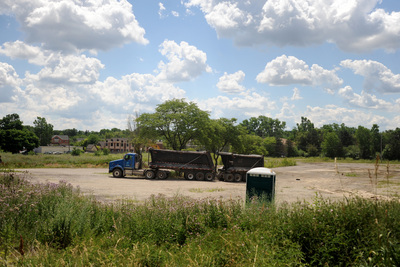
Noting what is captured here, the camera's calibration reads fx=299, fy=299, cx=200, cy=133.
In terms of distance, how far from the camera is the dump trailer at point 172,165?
1030 inches

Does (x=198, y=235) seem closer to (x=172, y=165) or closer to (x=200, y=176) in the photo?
(x=200, y=176)

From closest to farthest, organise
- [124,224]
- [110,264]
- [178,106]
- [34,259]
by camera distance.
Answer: [110,264]
[34,259]
[124,224]
[178,106]

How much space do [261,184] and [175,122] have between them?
21.9 m

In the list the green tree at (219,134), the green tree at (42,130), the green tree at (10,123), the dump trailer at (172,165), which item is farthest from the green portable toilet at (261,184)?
the green tree at (42,130)

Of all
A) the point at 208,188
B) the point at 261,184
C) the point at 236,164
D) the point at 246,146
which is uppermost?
the point at 246,146

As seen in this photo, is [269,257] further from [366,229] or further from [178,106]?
[178,106]

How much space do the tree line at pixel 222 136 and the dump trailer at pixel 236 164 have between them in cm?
464

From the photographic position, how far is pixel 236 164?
26.9 meters

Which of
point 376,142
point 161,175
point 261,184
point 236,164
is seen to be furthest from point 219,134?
point 376,142

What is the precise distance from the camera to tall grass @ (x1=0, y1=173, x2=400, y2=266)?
4340 mm

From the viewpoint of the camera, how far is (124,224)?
6762 mm

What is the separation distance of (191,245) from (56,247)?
2.57 metres

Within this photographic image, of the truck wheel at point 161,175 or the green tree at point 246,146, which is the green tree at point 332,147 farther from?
the truck wheel at point 161,175

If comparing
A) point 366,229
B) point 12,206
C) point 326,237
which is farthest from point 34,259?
point 366,229
